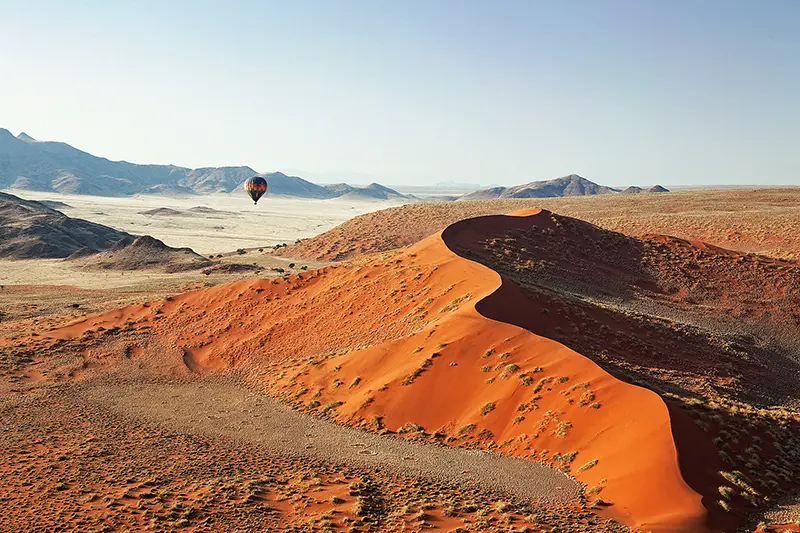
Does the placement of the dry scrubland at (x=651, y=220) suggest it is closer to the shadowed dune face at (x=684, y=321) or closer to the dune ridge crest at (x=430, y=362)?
the shadowed dune face at (x=684, y=321)

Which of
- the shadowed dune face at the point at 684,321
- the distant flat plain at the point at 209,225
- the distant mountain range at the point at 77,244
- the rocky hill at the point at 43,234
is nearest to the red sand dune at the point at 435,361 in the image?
the shadowed dune face at the point at 684,321

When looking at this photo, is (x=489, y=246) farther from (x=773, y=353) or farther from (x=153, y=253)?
(x=153, y=253)

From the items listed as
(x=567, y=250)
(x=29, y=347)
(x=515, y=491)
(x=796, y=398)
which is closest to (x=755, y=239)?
(x=567, y=250)

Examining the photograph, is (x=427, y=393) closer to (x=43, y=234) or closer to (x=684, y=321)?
(x=684, y=321)

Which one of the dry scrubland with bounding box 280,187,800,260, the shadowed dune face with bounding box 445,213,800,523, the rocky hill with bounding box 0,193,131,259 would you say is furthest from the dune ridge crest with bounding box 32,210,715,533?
the rocky hill with bounding box 0,193,131,259

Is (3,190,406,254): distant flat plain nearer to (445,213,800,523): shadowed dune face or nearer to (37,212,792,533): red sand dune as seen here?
(37,212,792,533): red sand dune
